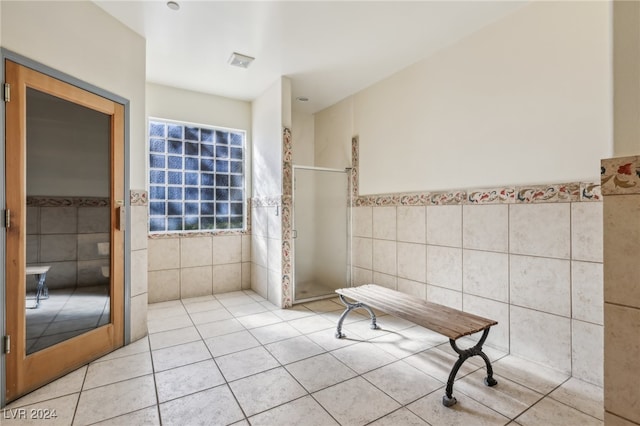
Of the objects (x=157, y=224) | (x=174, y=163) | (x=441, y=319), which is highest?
(x=174, y=163)

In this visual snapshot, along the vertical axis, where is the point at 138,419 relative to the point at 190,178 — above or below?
below

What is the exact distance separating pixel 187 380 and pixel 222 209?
2371 mm

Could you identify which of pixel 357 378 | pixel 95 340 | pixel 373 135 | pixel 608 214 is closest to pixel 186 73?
pixel 373 135

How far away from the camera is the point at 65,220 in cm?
201

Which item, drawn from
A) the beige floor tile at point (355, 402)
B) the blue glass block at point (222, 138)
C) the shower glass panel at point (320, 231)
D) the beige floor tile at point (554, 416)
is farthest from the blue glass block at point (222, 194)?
the beige floor tile at point (554, 416)

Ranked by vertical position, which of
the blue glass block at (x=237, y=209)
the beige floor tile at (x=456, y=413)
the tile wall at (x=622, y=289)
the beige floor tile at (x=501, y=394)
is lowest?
the beige floor tile at (x=456, y=413)

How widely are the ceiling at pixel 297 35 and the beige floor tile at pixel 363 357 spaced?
2535 mm

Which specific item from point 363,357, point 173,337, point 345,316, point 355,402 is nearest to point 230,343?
point 173,337

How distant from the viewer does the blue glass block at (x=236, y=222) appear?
4.04 metres

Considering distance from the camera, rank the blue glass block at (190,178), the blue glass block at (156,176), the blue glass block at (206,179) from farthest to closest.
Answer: the blue glass block at (206,179)
the blue glass block at (190,178)
the blue glass block at (156,176)

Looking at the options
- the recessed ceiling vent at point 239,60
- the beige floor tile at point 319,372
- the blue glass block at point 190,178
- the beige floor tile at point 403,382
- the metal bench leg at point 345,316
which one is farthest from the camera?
the blue glass block at point 190,178

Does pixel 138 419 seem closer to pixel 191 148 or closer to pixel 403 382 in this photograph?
pixel 403 382

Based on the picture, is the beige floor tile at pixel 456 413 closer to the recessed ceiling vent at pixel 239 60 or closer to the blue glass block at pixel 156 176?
the recessed ceiling vent at pixel 239 60

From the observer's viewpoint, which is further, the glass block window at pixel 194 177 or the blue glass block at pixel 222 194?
the blue glass block at pixel 222 194
